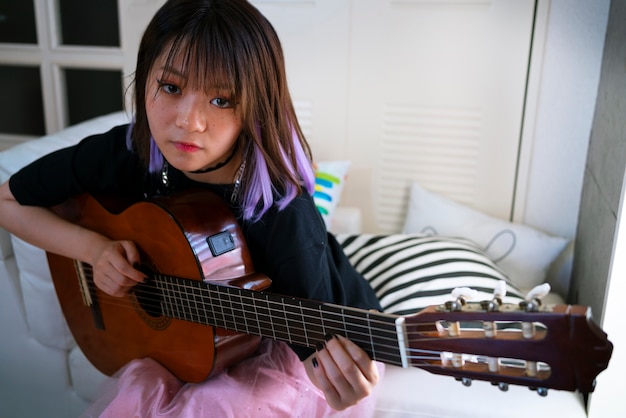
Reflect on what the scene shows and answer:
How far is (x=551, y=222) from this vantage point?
66.0 inches

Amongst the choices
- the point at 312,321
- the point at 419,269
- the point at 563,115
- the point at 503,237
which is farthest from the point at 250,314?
the point at 563,115

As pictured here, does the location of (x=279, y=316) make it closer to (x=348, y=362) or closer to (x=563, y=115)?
(x=348, y=362)

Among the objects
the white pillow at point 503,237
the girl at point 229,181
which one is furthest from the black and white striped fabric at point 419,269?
the girl at point 229,181

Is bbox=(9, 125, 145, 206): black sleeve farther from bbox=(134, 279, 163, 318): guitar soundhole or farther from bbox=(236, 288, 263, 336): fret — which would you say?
bbox=(236, 288, 263, 336): fret

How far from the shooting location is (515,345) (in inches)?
27.6

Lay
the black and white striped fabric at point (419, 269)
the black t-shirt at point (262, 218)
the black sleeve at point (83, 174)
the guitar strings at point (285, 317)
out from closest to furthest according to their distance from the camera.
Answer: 1. the guitar strings at point (285, 317)
2. the black t-shirt at point (262, 218)
3. the black sleeve at point (83, 174)
4. the black and white striped fabric at point (419, 269)

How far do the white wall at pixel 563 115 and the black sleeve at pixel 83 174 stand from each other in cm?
101

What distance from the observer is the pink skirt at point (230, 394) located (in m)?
0.97

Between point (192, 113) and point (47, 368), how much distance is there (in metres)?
0.82

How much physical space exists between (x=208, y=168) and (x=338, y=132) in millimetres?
785

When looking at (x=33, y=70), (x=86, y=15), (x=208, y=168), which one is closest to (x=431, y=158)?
(x=208, y=168)

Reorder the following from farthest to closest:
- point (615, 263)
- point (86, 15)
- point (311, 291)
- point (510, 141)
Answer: point (86, 15) → point (510, 141) → point (615, 263) → point (311, 291)

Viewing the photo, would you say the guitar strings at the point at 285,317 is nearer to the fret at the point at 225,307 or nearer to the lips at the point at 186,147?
the fret at the point at 225,307

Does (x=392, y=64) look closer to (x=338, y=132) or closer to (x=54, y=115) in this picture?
(x=338, y=132)
